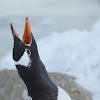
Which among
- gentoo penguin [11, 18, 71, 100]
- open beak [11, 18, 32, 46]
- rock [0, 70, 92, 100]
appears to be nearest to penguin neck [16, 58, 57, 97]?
gentoo penguin [11, 18, 71, 100]

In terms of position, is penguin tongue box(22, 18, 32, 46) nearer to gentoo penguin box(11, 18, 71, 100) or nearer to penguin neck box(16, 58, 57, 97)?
gentoo penguin box(11, 18, 71, 100)

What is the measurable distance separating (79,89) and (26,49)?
13.3 feet

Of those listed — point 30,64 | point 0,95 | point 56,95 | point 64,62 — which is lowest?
point 0,95

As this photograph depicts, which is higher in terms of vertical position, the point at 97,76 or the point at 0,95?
the point at 97,76

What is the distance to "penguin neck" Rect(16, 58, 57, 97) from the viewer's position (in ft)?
5.11

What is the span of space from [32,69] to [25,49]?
137mm

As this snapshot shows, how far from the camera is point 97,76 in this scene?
697 centimetres

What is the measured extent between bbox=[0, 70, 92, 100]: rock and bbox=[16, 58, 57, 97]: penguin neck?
3368 mm

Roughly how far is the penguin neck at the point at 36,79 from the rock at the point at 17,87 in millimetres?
3368

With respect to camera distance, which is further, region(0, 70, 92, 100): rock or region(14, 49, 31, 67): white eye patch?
region(0, 70, 92, 100): rock

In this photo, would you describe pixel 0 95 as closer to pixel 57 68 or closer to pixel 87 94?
pixel 87 94

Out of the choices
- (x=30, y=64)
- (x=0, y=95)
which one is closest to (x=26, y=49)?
(x=30, y=64)

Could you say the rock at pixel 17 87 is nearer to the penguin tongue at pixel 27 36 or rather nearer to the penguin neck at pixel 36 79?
the penguin neck at pixel 36 79

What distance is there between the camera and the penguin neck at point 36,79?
1558mm
